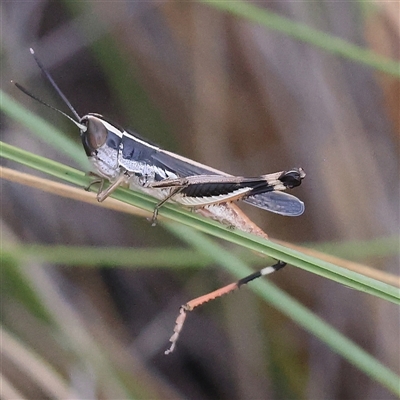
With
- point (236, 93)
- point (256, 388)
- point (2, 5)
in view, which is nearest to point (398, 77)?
point (236, 93)

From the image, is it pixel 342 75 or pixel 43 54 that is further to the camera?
pixel 342 75

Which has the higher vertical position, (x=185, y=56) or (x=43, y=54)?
(x=185, y=56)

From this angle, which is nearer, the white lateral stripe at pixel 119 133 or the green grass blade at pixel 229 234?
the green grass blade at pixel 229 234

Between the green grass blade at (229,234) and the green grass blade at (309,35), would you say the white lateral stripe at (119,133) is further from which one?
the green grass blade at (309,35)

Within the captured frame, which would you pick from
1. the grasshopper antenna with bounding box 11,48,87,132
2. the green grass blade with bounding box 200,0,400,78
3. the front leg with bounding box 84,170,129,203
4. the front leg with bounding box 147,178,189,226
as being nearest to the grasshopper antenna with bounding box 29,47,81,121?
the grasshopper antenna with bounding box 11,48,87,132

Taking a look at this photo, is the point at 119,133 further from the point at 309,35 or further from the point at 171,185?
the point at 309,35

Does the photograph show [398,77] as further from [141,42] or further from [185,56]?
[141,42]

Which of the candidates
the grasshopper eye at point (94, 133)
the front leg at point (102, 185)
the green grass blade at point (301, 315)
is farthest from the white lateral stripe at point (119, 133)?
the green grass blade at point (301, 315)
